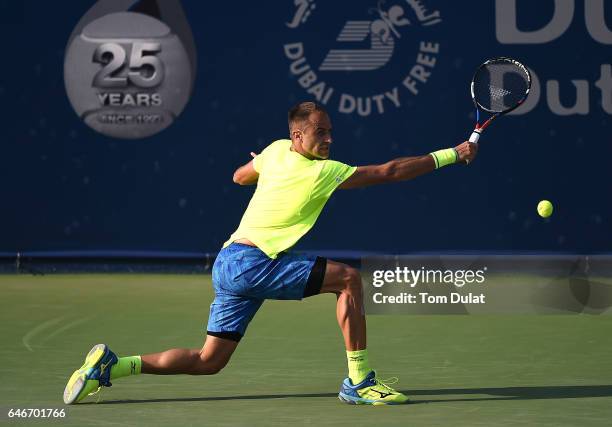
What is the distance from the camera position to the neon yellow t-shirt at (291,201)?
614 centimetres

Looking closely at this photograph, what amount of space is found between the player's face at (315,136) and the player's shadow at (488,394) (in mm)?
1111

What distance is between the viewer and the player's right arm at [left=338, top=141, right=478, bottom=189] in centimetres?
614

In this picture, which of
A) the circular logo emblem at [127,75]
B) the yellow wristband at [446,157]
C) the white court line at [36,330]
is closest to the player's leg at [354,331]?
the yellow wristband at [446,157]

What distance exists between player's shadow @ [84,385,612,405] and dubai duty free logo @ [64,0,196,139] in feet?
17.7

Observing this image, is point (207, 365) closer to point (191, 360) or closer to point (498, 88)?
point (191, 360)

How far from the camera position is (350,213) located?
11336 mm

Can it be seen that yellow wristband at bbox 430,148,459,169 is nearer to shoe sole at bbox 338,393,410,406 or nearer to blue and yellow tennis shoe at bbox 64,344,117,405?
shoe sole at bbox 338,393,410,406

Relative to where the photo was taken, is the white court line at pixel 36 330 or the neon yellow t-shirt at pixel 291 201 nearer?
the neon yellow t-shirt at pixel 291 201

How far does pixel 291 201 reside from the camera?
20.2 ft

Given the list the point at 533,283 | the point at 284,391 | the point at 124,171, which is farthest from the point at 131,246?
the point at 284,391

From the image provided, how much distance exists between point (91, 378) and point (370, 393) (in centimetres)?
121

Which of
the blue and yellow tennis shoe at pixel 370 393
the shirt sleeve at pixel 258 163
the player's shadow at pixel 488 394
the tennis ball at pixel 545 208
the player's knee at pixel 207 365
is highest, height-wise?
the shirt sleeve at pixel 258 163

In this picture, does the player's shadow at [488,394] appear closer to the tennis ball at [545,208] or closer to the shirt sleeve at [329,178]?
the shirt sleeve at [329,178]

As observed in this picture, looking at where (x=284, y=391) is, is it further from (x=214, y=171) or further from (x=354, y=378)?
(x=214, y=171)
